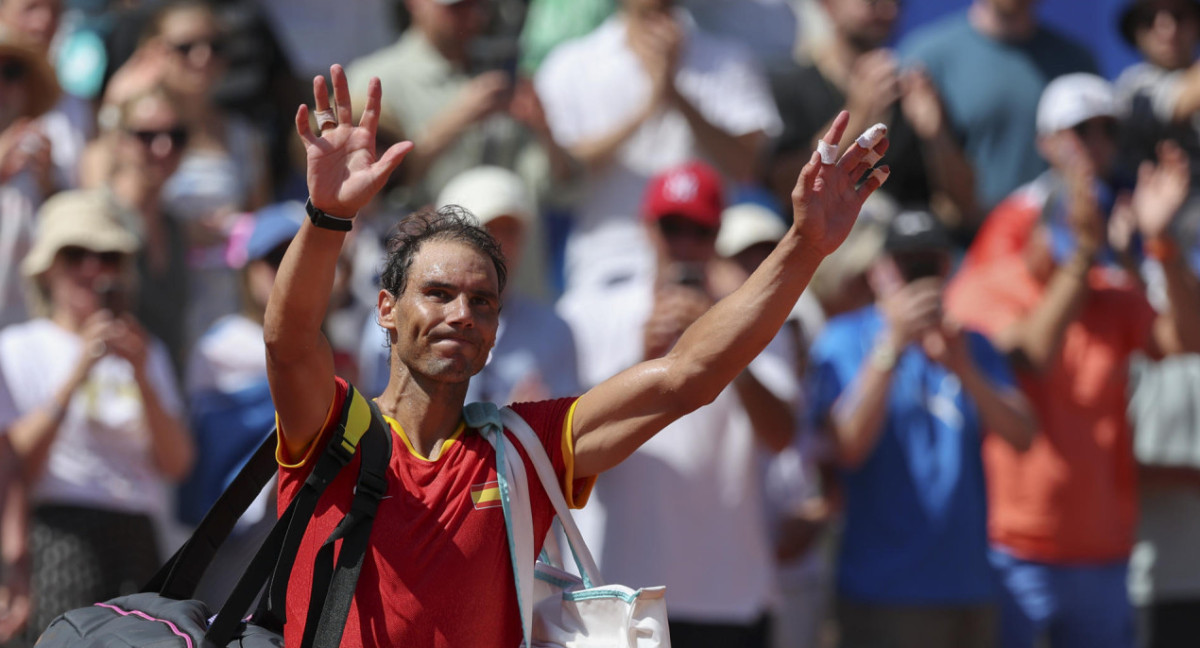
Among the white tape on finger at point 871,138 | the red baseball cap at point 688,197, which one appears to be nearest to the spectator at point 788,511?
the red baseball cap at point 688,197

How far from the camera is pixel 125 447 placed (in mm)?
6332

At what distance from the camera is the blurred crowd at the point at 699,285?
630 centimetres

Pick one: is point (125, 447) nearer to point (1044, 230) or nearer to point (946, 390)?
point (946, 390)

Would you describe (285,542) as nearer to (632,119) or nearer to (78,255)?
(78,255)

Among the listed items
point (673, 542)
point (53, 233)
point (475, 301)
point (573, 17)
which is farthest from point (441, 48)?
point (475, 301)

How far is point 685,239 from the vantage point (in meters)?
6.52

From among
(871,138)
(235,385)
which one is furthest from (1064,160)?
(871,138)

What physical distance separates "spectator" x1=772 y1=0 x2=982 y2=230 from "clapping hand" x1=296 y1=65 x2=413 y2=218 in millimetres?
4609

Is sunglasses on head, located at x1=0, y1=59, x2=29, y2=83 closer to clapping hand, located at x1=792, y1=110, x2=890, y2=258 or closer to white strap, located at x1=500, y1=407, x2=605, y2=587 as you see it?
white strap, located at x1=500, y1=407, x2=605, y2=587

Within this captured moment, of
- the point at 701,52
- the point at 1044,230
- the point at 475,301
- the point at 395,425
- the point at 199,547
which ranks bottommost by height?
the point at 199,547

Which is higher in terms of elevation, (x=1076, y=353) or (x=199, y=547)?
(x=1076, y=353)

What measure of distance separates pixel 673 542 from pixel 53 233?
2.79 meters

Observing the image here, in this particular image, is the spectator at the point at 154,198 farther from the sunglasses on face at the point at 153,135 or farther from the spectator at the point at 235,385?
the spectator at the point at 235,385

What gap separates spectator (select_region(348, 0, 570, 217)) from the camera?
756 centimetres
